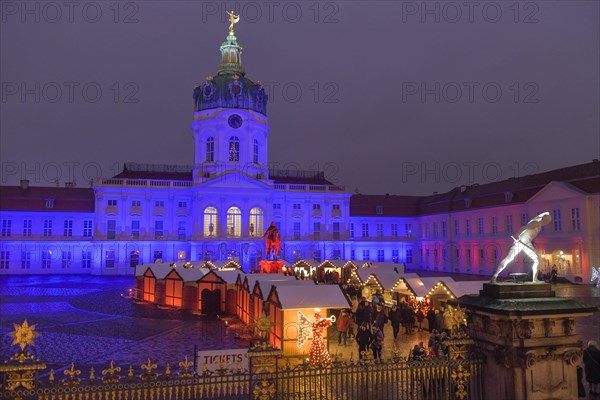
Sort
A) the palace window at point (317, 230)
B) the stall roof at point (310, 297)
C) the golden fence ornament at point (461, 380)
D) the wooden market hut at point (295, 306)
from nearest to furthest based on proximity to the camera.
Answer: the golden fence ornament at point (461, 380) < the wooden market hut at point (295, 306) < the stall roof at point (310, 297) < the palace window at point (317, 230)

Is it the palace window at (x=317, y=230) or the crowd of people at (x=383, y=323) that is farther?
the palace window at (x=317, y=230)

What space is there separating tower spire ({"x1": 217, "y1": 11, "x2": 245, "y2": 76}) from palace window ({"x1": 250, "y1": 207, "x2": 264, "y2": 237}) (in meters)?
19.3

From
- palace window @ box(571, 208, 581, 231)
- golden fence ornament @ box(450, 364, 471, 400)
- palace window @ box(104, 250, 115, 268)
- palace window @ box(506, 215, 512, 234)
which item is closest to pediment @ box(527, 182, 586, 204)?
palace window @ box(571, 208, 581, 231)

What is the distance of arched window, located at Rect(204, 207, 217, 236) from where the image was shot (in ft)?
188

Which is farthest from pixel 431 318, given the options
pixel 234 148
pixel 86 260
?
pixel 86 260

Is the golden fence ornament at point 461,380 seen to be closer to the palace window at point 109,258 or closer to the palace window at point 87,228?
the palace window at point 109,258

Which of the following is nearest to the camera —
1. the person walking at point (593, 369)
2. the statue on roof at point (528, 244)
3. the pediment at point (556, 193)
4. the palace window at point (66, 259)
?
the statue on roof at point (528, 244)

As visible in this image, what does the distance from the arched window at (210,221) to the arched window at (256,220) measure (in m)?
4.40

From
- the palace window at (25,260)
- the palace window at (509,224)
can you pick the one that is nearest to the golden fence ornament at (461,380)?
the palace window at (509,224)

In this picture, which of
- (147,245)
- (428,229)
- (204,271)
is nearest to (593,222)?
(428,229)

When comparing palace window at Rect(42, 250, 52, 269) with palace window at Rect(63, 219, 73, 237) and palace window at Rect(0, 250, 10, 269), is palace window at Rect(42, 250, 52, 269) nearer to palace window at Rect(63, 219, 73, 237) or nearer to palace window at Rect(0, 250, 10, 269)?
palace window at Rect(63, 219, 73, 237)

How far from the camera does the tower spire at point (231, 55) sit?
65.1 meters

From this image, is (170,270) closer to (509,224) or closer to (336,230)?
(509,224)

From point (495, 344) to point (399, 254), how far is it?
60.2 metres
